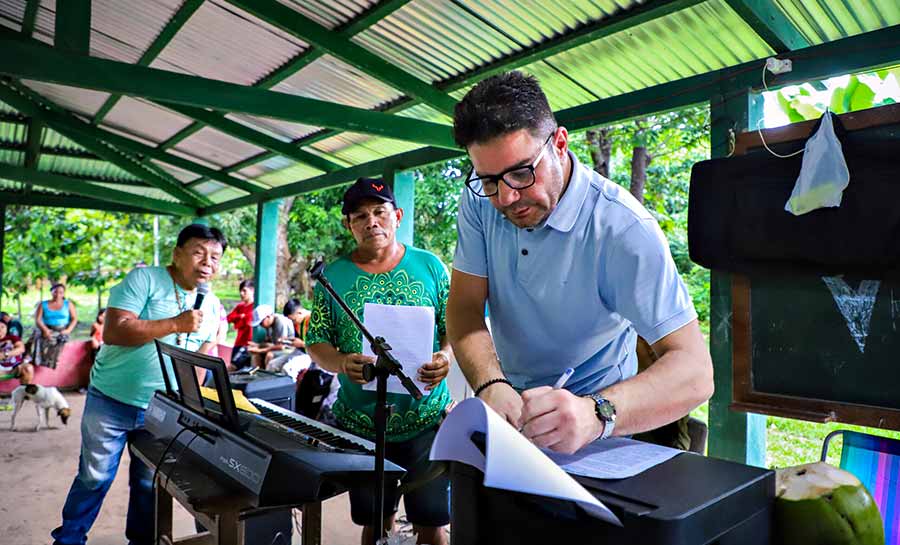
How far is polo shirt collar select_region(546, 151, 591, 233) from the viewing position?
1.33 meters

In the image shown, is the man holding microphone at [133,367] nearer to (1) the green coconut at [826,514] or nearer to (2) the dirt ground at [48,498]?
(2) the dirt ground at [48,498]

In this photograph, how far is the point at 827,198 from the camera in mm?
2221

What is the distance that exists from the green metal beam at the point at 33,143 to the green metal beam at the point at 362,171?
247cm

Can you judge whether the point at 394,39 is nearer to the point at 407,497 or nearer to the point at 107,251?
the point at 407,497

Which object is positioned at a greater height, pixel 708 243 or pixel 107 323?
pixel 708 243

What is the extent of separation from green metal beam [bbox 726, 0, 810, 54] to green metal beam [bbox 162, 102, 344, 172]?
4346 mm

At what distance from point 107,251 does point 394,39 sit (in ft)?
41.4

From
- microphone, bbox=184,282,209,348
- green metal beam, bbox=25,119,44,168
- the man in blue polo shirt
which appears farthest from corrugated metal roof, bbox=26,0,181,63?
the man in blue polo shirt

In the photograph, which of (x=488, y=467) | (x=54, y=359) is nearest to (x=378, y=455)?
(x=488, y=467)

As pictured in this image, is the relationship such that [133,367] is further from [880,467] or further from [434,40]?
[880,467]

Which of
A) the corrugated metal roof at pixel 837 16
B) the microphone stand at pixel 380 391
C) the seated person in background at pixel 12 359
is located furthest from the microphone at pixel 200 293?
the seated person in background at pixel 12 359

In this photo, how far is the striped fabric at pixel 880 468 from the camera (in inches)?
69.8

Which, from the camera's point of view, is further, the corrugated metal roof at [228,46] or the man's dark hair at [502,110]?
the corrugated metal roof at [228,46]

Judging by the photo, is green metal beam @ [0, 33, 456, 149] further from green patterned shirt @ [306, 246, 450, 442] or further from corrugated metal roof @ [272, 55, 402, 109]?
green patterned shirt @ [306, 246, 450, 442]
